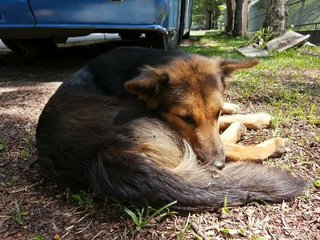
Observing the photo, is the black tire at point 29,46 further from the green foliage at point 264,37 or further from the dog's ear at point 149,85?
the dog's ear at point 149,85

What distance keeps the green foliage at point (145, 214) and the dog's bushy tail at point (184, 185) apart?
0.05m

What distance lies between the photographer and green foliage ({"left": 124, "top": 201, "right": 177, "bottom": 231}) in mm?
2260

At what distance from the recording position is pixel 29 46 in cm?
873

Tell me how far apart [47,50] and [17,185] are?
6982mm

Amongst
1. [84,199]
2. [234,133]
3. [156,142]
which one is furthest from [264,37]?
[84,199]

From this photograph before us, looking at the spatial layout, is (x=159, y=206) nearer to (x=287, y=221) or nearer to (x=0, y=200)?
(x=287, y=221)

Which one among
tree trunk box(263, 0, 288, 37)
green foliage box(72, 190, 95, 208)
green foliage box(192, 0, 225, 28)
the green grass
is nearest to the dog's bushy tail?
green foliage box(72, 190, 95, 208)

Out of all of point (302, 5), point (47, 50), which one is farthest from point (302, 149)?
point (302, 5)

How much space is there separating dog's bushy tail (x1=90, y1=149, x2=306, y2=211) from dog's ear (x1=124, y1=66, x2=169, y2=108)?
86 centimetres

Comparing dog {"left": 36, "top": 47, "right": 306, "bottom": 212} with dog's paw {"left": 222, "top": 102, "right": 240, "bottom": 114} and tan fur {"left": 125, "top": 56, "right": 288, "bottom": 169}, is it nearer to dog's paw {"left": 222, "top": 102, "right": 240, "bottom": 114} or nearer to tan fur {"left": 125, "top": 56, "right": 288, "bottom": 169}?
tan fur {"left": 125, "top": 56, "right": 288, "bottom": 169}

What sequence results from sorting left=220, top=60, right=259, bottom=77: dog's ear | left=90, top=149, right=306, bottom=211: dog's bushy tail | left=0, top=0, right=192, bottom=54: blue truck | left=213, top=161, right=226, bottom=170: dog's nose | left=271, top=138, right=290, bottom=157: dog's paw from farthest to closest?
left=0, top=0, right=192, bottom=54: blue truck, left=220, top=60, right=259, bottom=77: dog's ear, left=271, top=138, right=290, bottom=157: dog's paw, left=213, top=161, right=226, bottom=170: dog's nose, left=90, top=149, right=306, bottom=211: dog's bushy tail

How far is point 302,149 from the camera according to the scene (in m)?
Answer: 3.32

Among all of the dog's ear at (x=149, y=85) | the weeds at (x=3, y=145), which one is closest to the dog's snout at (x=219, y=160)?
the dog's ear at (x=149, y=85)

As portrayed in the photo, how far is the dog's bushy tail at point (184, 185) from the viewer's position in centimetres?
221
